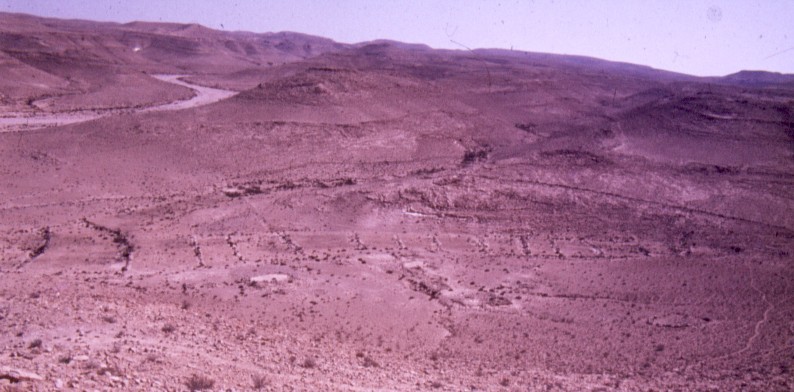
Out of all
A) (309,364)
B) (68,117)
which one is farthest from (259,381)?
(68,117)

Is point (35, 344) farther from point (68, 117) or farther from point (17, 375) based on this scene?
point (68, 117)

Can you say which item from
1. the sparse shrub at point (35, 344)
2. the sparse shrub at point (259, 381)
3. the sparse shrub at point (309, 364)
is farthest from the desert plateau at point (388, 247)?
the sparse shrub at point (309, 364)

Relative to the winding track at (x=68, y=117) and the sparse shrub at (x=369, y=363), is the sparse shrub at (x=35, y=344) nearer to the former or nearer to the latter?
the sparse shrub at (x=369, y=363)

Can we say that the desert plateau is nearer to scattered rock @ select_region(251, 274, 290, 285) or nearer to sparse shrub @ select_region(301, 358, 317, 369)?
scattered rock @ select_region(251, 274, 290, 285)

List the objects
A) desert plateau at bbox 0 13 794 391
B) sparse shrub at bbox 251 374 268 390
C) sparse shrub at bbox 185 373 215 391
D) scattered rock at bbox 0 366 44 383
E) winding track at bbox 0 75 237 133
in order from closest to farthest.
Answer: scattered rock at bbox 0 366 44 383, sparse shrub at bbox 185 373 215 391, sparse shrub at bbox 251 374 268 390, desert plateau at bbox 0 13 794 391, winding track at bbox 0 75 237 133

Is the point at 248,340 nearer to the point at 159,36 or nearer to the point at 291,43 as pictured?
the point at 159,36

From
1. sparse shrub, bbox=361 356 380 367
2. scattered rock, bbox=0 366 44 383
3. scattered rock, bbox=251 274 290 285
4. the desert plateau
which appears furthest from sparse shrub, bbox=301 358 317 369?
scattered rock, bbox=251 274 290 285

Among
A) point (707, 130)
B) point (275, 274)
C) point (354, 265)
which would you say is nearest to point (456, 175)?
point (354, 265)
